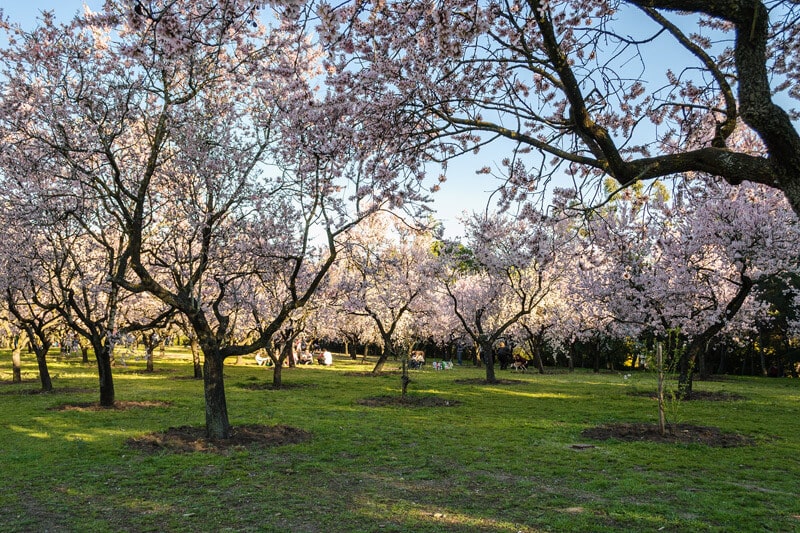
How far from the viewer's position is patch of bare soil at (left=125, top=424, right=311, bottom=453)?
32.7ft

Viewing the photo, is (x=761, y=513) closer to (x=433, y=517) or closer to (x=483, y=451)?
(x=433, y=517)

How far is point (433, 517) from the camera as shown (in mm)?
6352

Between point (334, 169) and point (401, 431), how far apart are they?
6628 mm

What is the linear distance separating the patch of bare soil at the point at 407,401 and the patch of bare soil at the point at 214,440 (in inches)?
213

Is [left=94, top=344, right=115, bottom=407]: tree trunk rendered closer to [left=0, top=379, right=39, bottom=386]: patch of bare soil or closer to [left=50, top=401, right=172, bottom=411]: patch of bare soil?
[left=50, top=401, right=172, bottom=411]: patch of bare soil

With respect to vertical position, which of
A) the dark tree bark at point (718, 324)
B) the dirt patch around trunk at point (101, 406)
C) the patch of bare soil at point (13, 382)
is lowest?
the patch of bare soil at point (13, 382)

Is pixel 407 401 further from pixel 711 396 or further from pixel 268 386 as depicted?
pixel 711 396

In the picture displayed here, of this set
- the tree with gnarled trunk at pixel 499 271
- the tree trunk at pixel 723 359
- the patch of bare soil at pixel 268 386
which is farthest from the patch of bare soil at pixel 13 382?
the tree trunk at pixel 723 359

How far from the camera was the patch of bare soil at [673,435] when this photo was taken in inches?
430

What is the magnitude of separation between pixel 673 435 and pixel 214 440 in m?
9.40

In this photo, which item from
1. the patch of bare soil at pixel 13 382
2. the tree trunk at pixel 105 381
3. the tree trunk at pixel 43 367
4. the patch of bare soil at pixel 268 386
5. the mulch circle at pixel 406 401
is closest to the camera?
the tree trunk at pixel 105 381

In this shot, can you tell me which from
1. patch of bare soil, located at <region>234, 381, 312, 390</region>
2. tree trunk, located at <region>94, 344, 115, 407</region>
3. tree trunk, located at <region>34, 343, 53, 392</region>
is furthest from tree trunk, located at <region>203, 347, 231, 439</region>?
tree trunk, located at <region>34, 343, 53, 392</region>

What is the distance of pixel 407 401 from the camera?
682 inches

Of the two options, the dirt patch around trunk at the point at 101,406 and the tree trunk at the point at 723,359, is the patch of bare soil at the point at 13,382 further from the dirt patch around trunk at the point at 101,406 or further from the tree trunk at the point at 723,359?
the tree trunk at the point at 723,359
